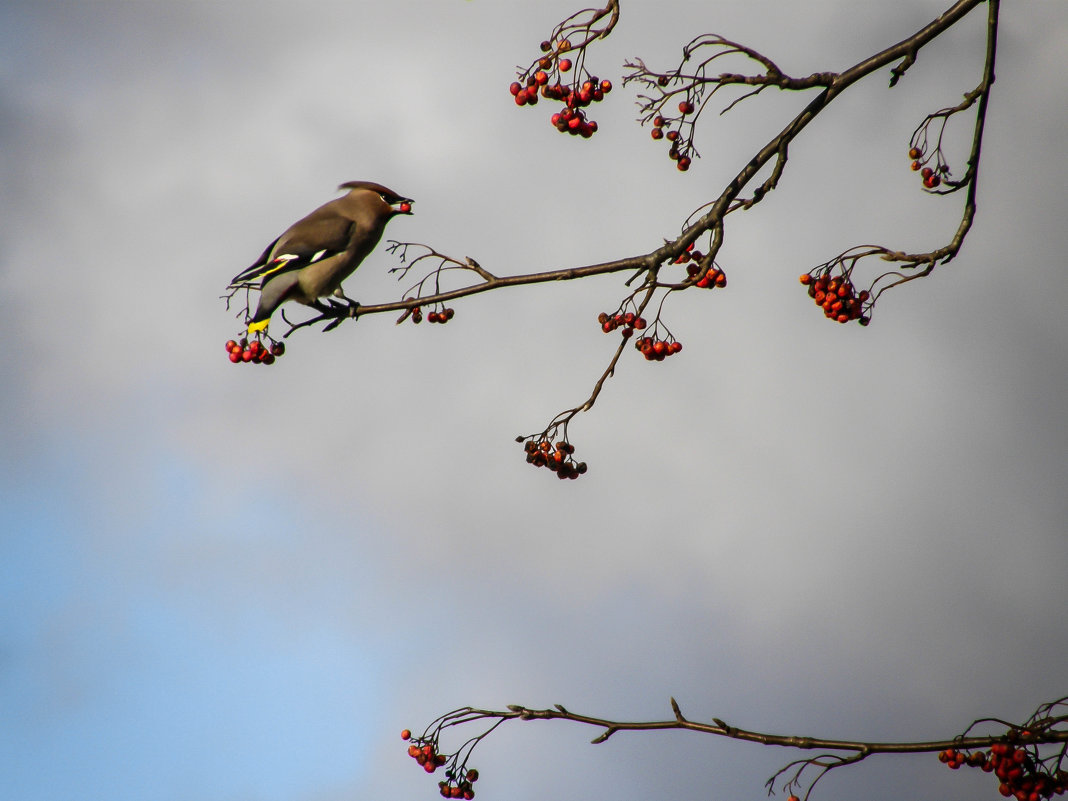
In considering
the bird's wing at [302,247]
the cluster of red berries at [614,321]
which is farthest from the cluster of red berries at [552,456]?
the bird's wing at [302,247]

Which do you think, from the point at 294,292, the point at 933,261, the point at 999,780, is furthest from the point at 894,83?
the point at 294,292

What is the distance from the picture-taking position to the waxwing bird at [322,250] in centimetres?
645

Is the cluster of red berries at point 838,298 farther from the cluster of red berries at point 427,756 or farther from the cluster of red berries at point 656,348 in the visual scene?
the cluster of red berries at point 427,756

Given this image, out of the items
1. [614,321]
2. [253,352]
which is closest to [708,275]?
[614,321]

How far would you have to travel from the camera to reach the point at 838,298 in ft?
15.9

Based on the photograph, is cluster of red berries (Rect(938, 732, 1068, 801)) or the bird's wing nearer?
cluster of red berries (Rect(938, 732, 1068, 801))

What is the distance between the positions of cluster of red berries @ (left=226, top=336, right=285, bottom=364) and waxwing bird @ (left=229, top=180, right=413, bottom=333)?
0.29 metres

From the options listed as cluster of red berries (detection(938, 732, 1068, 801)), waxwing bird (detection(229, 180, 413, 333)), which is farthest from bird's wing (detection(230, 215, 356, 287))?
cluster of red berries (detection(938, 732, 1068, 801))

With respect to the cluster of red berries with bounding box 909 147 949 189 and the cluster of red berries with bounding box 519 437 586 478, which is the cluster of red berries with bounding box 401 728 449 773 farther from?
the cluster of red berries with bounding box 909 147 949 189

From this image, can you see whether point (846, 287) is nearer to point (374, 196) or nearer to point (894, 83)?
point (894, 83)

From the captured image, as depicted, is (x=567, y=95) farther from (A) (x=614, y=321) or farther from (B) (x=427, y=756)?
(B) (x=427, y=756)

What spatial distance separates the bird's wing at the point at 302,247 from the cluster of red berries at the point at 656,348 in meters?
2.41

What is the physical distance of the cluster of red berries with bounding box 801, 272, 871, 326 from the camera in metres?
4.83

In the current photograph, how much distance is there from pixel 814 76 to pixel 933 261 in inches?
35.7
